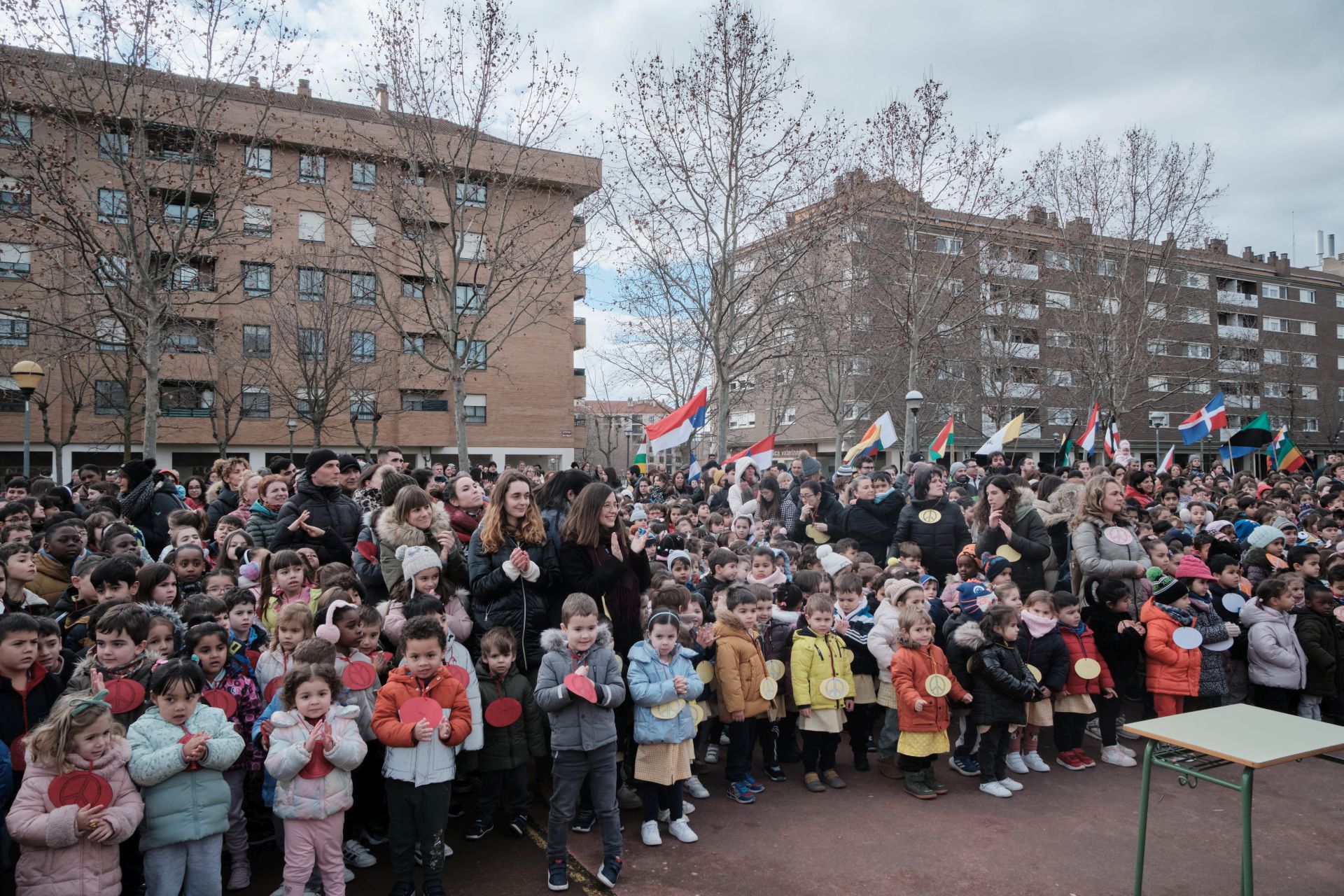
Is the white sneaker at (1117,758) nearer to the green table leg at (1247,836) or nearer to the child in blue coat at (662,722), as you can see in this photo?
the green table leg at (1247,836)

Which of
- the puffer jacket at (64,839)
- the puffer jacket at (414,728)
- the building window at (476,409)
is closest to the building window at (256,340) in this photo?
the building window at (476,409)

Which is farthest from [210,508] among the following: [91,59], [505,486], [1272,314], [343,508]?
[1272,314]

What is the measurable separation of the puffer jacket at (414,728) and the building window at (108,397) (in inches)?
1198

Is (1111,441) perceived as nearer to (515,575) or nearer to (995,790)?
(995,790)

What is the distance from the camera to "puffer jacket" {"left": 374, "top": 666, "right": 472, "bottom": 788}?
12.9ft

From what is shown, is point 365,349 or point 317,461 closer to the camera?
point 317,461

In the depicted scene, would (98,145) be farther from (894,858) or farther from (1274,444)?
(1274,444)

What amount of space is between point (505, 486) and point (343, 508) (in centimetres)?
210

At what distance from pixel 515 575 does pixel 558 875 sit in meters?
1.65

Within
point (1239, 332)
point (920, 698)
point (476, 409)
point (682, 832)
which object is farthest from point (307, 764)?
point (1239, 332)

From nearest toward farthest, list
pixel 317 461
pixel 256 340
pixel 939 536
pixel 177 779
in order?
Answer: pixel 177 779 < pixel 317 461 < pixel 939 536 < pixel 256 340

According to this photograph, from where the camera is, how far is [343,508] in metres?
6.34

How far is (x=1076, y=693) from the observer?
5891 mm

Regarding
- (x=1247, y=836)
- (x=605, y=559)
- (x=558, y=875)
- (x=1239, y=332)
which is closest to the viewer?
(x=1247, y=836)
